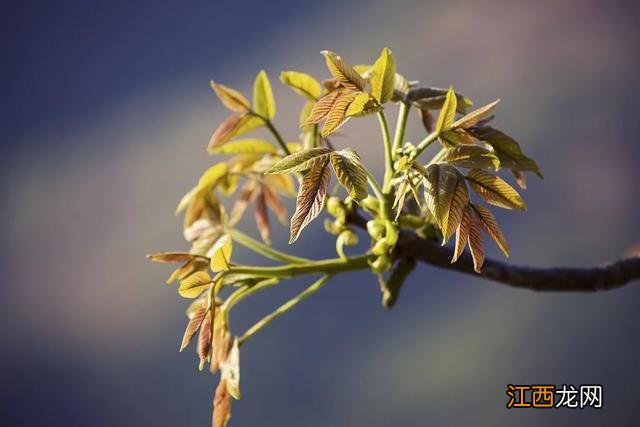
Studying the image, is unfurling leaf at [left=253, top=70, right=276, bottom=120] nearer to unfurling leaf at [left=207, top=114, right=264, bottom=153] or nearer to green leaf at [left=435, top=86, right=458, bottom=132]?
unfurling leaf at [left=207, top=114, right=264, bottom=153]

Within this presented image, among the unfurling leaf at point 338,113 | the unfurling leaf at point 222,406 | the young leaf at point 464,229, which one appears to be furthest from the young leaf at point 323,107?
the unfurling leaf at point 222,406

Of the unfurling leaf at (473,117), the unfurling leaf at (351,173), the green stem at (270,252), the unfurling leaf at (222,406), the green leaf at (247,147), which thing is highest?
the green leaf at (247,147)

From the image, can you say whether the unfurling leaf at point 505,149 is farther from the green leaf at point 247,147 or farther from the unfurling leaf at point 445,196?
the green leaf at point 247,147

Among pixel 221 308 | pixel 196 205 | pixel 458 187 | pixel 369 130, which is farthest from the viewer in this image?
pixel 369 130

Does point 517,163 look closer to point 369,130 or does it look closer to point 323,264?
point 323,264

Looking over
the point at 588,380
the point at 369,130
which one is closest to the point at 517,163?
the point at 369,130

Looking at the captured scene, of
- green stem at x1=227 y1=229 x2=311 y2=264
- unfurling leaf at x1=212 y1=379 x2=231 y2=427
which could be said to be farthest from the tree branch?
unfurling leaf at x1=212 y1=379 x2=231 y2=427
